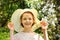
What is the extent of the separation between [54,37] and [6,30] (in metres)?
1.09

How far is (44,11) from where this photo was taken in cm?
557

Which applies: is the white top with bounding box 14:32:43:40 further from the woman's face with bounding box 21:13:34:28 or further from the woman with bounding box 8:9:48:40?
the woman's face with bounding box 21:13:34:28

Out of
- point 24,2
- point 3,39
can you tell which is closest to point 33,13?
point 3,39

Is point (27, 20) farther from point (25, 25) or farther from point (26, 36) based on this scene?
point (26, 36)

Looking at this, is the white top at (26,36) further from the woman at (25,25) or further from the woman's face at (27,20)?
the woman's face at (27,20)

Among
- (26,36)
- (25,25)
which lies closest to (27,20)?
(25,25)

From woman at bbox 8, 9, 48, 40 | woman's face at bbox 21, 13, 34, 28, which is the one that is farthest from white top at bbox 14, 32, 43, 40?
woman's face at bbox 21, 13, 34, 28

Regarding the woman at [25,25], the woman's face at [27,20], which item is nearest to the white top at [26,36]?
the woman at [25,25]

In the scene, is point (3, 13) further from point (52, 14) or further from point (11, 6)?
point (52, 14)

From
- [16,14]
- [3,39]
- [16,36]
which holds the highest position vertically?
[16,14]

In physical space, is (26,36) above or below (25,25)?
below

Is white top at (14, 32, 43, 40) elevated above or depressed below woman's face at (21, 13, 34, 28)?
below

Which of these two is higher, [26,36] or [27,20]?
[27,20]

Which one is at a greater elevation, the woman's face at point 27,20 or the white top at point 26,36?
the woman's face at point 27,20
